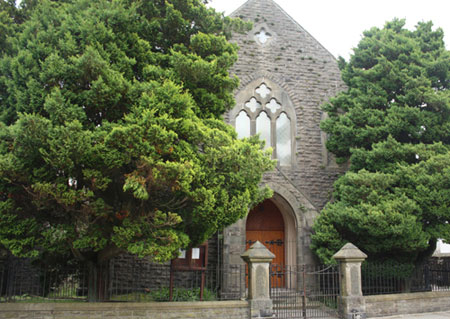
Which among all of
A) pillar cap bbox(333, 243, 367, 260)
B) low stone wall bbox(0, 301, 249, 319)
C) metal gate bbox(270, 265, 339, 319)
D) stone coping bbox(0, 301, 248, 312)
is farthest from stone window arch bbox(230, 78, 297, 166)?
stone coping bbox(0, 301, 248, 312)

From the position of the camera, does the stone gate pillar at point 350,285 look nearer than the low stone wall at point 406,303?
Yes

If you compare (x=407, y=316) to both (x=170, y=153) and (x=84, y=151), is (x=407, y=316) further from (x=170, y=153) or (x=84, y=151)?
(x=84, y=151)

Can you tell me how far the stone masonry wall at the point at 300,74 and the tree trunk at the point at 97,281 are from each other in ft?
21.4

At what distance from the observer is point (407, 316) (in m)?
9.29

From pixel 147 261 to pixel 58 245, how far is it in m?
4.52

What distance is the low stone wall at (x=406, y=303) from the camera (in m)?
9.14

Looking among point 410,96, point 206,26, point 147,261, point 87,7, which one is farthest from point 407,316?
point 87,7

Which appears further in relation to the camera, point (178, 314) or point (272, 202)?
point (272, 202)

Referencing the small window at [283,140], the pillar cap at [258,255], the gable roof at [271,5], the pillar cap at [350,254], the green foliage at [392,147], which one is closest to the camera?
the pillar cap at [258,255]

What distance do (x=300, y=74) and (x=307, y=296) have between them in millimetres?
7673

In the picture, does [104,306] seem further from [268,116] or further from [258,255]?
[268,116]

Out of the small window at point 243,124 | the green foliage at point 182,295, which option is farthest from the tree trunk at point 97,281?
the small window at point 243,124

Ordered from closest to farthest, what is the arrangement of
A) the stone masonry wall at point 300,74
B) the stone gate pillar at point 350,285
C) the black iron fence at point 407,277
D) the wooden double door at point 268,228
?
the stone gate pillar at point 350,285, the black iron fence at point 407,277, the wooden double door at point 268,228, the stone masonry wall at point 300,74

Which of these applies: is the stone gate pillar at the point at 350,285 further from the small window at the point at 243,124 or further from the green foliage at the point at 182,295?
the small window at the point at 243,124
